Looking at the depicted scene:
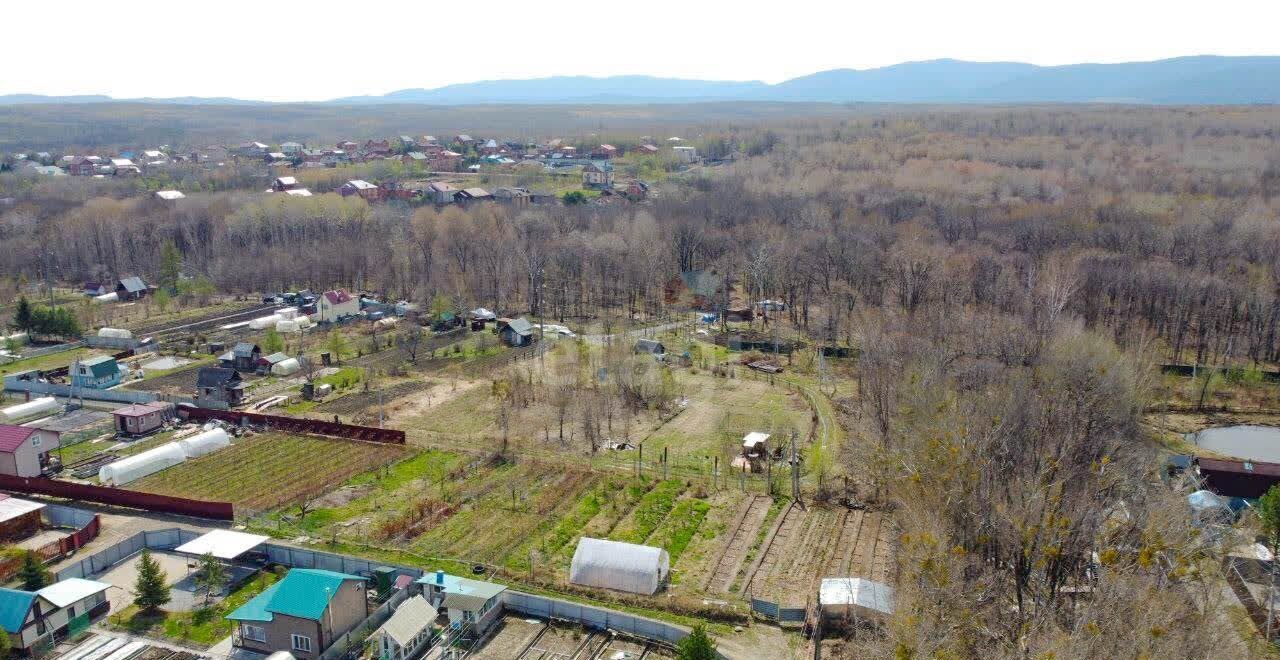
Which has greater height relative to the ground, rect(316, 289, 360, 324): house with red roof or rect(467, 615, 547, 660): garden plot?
rect(316, 289, 360, 324): house with red roof

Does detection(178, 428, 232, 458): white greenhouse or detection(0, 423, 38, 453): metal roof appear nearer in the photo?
detection(0, 423, 38, 453): metal roof

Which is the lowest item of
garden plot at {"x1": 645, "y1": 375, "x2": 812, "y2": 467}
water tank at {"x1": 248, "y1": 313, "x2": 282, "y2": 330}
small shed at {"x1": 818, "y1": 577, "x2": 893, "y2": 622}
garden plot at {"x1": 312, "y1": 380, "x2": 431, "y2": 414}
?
garden plot at {"x1": 645, "y1": 375, "x2": 812, "y2": 467}

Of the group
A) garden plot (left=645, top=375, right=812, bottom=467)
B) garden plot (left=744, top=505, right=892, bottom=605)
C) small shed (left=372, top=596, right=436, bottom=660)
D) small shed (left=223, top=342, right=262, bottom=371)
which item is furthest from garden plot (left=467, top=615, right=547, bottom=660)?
small shed (left=223, top=342, right=262, bottom=371)

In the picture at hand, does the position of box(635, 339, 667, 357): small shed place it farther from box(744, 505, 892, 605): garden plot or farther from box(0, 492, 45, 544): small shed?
box(0, 492, 45, 544): small shed

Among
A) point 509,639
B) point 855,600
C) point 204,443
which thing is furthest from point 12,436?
point 855,600

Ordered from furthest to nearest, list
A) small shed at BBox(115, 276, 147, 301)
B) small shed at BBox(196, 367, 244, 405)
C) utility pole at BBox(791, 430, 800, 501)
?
1. small shed at BBox(115, 276, 147, 301)
2. small shed at BBox(196, 367, 244, 405)
3. utility pole at BBox(791, 430, 800, 501)

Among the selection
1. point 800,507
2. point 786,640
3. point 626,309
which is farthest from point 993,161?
point 786,640

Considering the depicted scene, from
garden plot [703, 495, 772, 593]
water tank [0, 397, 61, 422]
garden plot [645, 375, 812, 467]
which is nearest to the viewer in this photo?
garden plot [703, 495, 772, 593]
